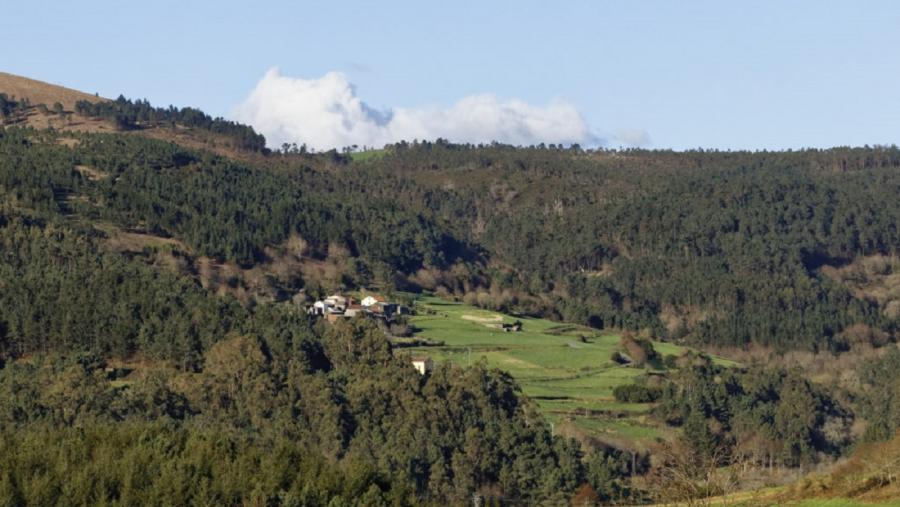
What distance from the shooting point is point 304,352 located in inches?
3927

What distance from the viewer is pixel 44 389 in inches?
3241

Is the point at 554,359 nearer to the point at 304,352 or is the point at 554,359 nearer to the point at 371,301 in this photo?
the point at 304,352

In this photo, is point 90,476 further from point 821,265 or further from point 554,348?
point 821,265

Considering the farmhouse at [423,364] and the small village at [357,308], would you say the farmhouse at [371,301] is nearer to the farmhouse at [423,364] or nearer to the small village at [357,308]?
the small village at [357,308]

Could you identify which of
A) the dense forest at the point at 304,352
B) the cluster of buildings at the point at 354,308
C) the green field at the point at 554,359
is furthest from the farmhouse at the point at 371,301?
the dense forest at the point at 304,352

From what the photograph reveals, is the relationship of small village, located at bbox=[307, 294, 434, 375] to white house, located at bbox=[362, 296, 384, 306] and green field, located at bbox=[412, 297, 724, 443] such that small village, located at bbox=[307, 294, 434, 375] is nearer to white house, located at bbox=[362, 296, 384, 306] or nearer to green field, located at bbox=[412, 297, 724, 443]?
white house, located at bbox=[362, 296, 384, 306]

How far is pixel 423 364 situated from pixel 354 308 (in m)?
29.1

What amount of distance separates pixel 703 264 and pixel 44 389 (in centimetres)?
11985

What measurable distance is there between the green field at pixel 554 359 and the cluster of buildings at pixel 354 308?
8.11 feet

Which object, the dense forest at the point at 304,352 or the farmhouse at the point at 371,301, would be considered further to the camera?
the farmhouse at the point at 371,301

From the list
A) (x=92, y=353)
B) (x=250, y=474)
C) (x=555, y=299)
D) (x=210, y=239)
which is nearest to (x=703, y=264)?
(x=555, y=299)

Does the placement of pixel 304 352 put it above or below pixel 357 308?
below

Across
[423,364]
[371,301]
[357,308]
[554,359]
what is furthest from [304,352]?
[371,301]

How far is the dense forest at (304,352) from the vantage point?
49.1 m
